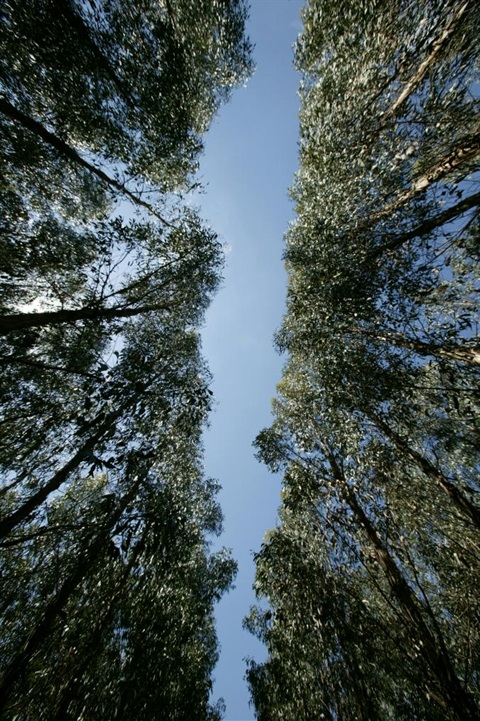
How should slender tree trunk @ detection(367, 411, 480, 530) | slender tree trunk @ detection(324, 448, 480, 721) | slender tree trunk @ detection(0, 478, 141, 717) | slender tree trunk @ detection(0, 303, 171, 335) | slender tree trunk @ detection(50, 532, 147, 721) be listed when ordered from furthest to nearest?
slender tree trunk @ detection(367, 411, 480, 530)
slender tree trunk @ detection(50, 532, 147, 721)
slender tree trunk @ detection(0, 303, 171, 335)
slender tree trunk @ detection(0, 478, 141, 717)
slender tree trunk @ detection(324, 448, 480, 721)

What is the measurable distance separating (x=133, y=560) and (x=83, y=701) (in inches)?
87.5

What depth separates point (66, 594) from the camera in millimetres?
4910

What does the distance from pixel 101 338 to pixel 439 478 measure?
9458 millimetres

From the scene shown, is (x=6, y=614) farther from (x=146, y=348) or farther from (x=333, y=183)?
(x=333, y=183)

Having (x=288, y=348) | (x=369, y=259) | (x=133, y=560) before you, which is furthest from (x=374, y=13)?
(x=133, y=560)

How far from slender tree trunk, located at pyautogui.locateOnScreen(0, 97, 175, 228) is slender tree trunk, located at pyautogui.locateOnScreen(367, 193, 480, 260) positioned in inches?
256

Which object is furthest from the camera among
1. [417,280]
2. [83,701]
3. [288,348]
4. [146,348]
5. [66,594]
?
[288,348]

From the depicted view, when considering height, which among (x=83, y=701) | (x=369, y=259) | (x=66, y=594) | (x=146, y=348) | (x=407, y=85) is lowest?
(x=83, y=701)

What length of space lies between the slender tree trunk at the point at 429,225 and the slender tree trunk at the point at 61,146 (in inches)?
256

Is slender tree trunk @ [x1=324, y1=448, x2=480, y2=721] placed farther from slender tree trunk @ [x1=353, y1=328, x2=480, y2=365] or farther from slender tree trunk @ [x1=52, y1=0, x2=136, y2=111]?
slender tree trunk @ [x1=52, y1=0, x2=136, y2=111]

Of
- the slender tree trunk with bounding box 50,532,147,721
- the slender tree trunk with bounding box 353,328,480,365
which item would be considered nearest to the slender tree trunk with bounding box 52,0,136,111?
the slender tree trunk with bounding box 353,328,480,365

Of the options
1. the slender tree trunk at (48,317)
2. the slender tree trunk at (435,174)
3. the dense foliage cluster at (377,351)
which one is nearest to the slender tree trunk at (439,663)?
the dense foliage cluster at (377,351)

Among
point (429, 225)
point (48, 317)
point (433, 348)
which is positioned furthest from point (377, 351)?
point (48, 317)

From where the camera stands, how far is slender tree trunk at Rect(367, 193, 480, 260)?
4473mm
